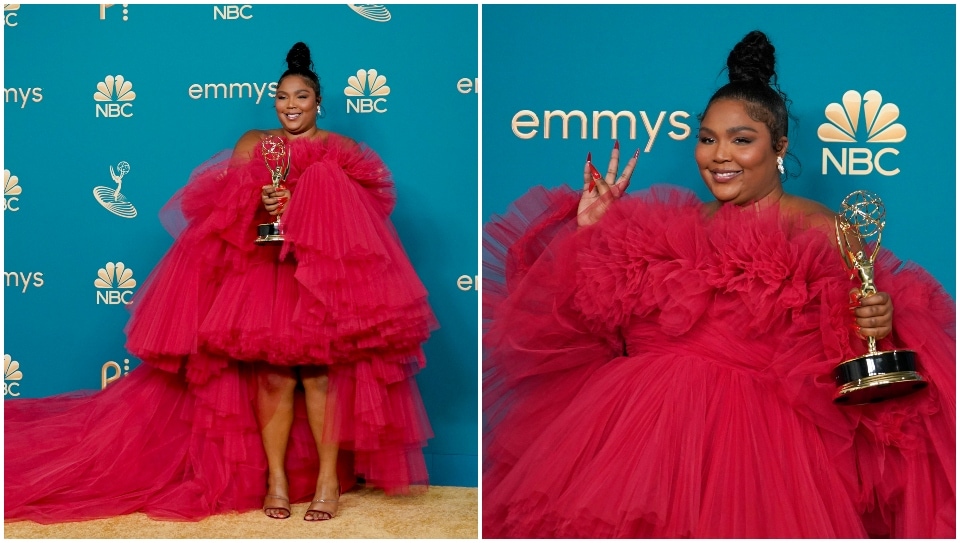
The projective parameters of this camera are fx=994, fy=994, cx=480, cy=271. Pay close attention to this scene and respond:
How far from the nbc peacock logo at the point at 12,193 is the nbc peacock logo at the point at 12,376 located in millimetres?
681

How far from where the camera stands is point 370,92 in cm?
432

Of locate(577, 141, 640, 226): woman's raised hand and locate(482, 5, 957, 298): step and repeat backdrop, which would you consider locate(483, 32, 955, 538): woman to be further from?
locate(482, 5, 957, 298): step and repeat backdrop

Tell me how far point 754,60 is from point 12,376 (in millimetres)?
3531

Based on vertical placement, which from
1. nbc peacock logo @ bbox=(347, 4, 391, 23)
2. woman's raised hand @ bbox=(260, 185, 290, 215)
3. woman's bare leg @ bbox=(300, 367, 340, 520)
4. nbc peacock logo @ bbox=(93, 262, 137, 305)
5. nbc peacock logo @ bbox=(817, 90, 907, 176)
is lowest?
woman's bare leg @ bbox=(300, 367, 340, 520)

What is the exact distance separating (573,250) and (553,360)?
1.12 feet

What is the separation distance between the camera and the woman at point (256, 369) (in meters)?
3.33

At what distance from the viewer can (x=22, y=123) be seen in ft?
15.0

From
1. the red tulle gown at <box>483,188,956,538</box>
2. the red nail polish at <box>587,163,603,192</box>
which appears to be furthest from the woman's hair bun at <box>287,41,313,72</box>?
the red tulle gown at <box>483,188,956,538</box>

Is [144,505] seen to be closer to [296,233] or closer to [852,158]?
[296,233]

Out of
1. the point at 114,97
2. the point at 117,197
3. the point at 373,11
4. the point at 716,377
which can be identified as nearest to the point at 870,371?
the point at 716,377

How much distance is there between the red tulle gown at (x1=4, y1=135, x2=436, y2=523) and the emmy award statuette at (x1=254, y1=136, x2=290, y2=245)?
3cm

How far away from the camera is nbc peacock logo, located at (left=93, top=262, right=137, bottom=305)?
4.51 m

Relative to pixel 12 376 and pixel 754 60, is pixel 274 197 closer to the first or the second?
pixel 754 60

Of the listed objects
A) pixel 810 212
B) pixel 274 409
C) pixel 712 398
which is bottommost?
pixel 274 409
